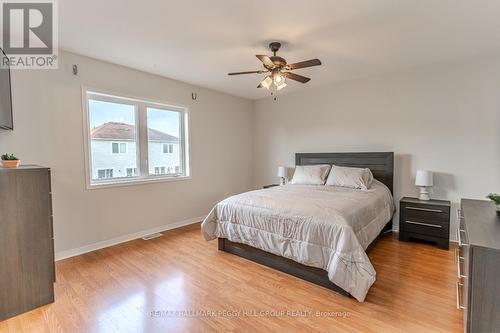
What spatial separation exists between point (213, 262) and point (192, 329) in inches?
42.2

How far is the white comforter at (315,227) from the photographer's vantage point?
6.75 ft

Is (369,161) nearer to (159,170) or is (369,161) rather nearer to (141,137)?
(159,170)

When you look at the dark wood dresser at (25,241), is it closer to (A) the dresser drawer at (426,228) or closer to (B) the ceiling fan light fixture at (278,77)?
(B) the ceiling fan light fixture at (278,77)

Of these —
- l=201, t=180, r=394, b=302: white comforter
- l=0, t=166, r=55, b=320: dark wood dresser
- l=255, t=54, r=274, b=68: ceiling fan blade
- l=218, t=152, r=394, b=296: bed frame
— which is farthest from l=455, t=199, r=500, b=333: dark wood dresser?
l=0, t=166, r=55, b=320: dark wood dresser

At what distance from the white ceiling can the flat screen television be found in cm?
58

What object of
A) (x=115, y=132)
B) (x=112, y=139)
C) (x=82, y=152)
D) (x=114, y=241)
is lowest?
(x=114, y=241)

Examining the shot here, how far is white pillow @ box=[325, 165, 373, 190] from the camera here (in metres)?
3.57

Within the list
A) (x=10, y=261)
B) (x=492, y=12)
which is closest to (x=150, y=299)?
(x=10, y=261)

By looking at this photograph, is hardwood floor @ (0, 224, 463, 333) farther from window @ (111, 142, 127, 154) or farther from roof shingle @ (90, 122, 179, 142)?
roof shingle @ (90, 122, 179, 142)

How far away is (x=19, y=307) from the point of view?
1.95 meters

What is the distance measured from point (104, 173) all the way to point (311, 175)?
3134 mm

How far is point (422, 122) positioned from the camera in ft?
11.8

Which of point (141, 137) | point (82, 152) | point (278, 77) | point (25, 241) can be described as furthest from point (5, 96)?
point (278, 77)

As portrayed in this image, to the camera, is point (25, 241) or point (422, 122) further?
point (422, 122)
